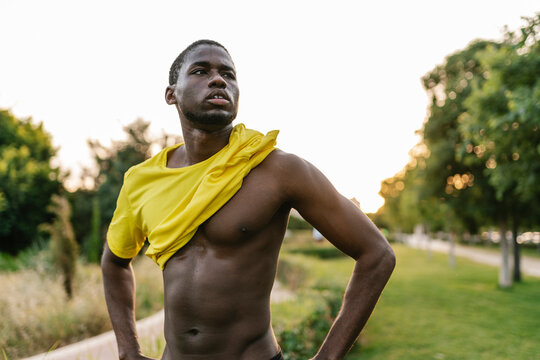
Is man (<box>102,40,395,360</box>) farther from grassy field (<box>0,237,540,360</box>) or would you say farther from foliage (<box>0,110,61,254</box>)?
foliage (<box>0,110,61,254</box>)

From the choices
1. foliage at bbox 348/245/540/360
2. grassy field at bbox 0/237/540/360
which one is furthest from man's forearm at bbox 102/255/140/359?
foliage at bbox 348/245/540/360

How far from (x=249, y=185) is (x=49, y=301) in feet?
21.4

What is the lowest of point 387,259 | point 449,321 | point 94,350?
point 449,321

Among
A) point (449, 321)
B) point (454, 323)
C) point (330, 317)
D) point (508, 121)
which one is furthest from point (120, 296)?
point (449, 321)

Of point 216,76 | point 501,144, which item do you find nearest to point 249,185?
point 216,76

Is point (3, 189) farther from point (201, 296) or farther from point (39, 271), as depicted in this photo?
point (201, 296)

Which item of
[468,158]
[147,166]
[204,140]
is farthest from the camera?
[468,158]

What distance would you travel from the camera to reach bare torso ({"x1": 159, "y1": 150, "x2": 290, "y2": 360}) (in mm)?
1585

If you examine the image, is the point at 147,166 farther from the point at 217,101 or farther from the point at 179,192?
the point at 217,101

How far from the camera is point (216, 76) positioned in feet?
5.54

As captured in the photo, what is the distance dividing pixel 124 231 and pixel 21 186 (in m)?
16.6

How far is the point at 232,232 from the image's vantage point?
62.3 inches

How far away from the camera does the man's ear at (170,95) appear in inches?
74.6

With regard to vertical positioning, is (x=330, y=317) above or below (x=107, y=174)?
below
